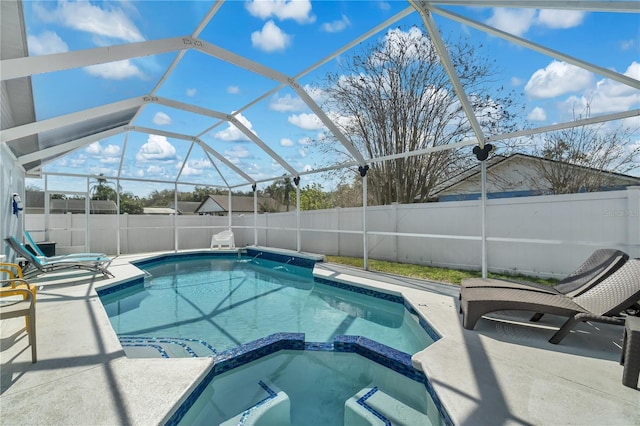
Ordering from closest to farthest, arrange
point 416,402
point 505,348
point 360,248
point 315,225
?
point 416,402
point 505,348
point 360,248
point 315,225

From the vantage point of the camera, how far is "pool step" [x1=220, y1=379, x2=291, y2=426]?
2.63m

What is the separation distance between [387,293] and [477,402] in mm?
3716

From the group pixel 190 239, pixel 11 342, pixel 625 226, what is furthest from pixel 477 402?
pixel 190 239

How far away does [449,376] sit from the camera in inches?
108

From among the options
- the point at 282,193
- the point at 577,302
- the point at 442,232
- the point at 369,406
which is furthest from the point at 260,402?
the point at 282,193

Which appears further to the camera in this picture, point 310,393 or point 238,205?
point 238,205

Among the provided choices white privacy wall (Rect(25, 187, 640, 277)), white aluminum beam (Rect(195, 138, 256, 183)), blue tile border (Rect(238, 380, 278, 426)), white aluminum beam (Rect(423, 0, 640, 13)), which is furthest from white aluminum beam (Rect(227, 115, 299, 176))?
blue tile border (Rect(238, 380, 278, 426))

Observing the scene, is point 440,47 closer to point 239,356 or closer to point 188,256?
point 239,356

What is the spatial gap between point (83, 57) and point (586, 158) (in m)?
12.7

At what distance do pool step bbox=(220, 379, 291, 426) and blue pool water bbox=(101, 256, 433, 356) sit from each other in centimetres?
152

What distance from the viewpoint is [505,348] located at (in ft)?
10.9

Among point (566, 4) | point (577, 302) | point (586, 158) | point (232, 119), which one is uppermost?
point (232, 119)

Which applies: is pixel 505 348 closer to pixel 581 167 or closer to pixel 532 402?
Result: pixel 532 402

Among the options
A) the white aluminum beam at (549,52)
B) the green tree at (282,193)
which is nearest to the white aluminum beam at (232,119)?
the white aluminum beam at (549,52)
